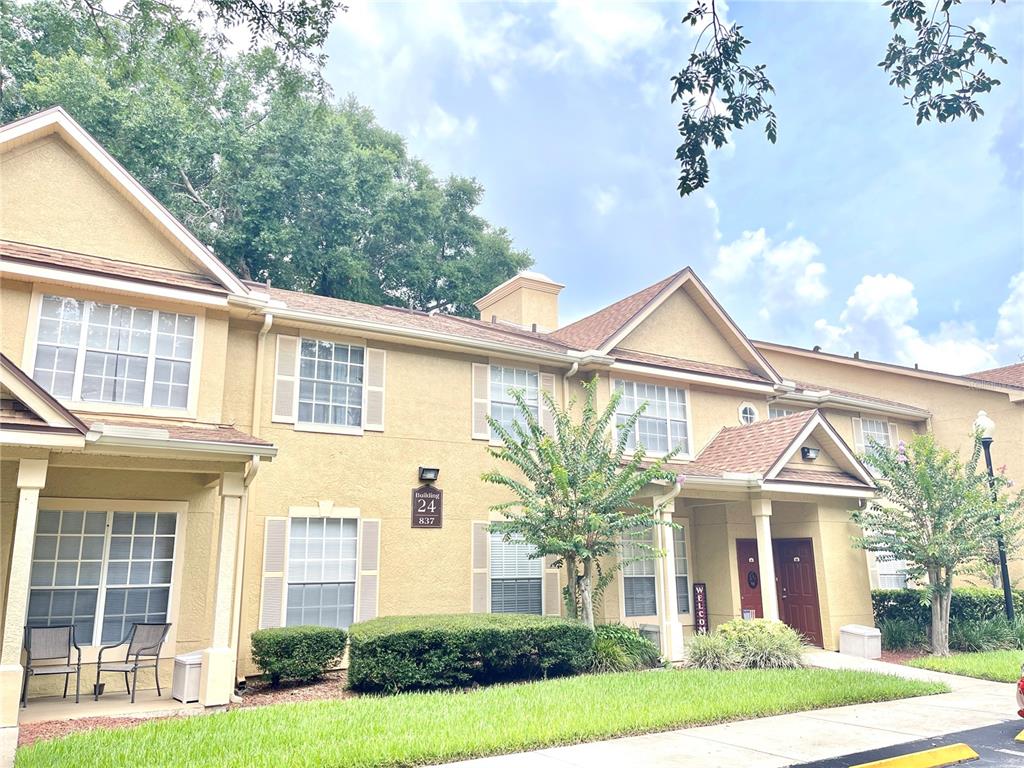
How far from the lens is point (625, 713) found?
27.0ft

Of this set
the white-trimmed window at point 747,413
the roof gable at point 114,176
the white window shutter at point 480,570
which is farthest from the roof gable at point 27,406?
the white-trimmed window at point 747,413

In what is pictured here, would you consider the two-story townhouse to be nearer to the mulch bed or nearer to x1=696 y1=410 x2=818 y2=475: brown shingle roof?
x1=696 y1=410 x2=818 y2=475: brown shingle roof

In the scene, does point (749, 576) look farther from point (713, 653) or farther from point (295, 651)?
point (295, 651)

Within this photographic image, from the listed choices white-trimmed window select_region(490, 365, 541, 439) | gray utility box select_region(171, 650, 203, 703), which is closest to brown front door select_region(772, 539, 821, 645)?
white-trimmed window select_region(490, 365, 541, 439)

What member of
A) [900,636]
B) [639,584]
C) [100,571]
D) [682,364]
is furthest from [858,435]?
[100,571]

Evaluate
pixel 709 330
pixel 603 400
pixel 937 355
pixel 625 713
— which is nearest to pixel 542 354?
pixel 603 400

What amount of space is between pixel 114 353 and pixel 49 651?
4.14 metres

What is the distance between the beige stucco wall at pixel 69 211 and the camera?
10773 mm

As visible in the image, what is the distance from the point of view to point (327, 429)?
12.5 m

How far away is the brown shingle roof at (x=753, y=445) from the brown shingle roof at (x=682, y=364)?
1.38m

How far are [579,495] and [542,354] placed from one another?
354 centimetres

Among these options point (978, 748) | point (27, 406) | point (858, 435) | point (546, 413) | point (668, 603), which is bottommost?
point (978, 748)

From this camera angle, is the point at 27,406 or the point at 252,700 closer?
the point at 27,406

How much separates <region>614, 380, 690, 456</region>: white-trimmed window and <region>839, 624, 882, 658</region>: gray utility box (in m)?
4.66
